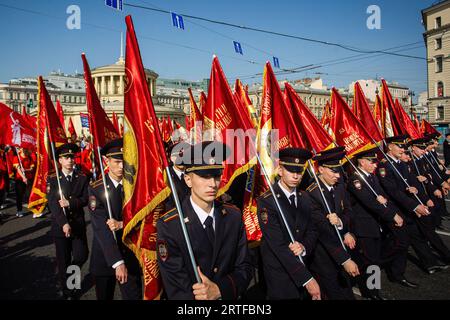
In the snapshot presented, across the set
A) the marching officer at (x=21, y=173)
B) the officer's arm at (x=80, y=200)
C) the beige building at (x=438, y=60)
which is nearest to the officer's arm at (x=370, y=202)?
the officer's arm at (x=80, y=200)

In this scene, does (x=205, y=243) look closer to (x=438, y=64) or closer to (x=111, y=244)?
(x=111, y=244)

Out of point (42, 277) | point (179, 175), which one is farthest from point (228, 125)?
point (42, 277)

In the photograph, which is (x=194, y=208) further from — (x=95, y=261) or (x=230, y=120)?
(x=230, y=120)

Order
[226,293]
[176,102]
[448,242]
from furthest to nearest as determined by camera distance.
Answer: [176,102]
[448,242]
[226,293]

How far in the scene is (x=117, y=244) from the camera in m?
3.80

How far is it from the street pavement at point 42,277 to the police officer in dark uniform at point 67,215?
0.48 m

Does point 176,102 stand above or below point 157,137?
above

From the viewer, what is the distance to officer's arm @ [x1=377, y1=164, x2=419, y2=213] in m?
5.52

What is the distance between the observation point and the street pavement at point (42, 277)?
195 inches

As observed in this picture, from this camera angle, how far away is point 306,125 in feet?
16.8
